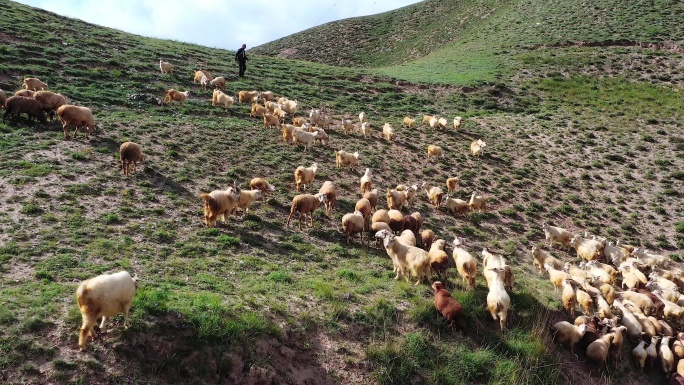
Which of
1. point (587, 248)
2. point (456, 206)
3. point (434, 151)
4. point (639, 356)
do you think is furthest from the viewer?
point (434, 151)

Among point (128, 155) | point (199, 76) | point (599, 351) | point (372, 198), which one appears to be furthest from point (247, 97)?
point (599, 351)

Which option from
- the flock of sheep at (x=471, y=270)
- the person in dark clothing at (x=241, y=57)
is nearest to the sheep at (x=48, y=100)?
the flock of sheep at (x=471, y=270)

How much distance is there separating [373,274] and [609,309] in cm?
636

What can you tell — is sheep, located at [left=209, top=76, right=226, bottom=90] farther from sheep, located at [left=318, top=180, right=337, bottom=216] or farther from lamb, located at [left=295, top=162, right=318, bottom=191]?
sheep, located at [left=318, top=180, right=337, bottom=216]

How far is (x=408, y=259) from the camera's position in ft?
39.7

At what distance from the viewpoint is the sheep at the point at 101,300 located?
7.38m

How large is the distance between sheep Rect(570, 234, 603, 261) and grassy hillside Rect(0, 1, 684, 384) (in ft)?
1.75

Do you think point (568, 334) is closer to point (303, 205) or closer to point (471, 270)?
point (471, 270)

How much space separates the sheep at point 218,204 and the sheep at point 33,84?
13.2 m

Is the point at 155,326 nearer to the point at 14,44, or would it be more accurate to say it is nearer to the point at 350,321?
the point at 350,321

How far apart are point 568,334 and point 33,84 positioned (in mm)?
23275

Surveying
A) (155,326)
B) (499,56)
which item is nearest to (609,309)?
(155,326)

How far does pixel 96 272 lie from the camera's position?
973 centimetres

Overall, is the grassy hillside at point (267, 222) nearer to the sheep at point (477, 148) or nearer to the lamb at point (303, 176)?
the sheep at point (477, 148)
